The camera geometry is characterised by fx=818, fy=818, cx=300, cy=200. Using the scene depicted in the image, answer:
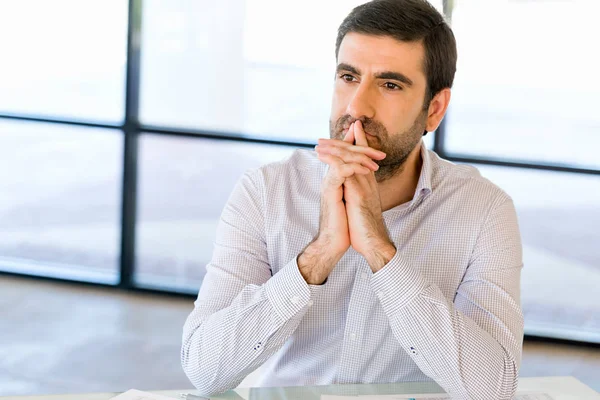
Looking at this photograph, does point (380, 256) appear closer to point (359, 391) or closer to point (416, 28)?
point (359, 391)

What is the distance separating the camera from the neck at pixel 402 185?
2.04 m

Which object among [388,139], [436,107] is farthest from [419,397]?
[436,107]

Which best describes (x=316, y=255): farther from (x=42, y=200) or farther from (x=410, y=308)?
(x=42, y=200)

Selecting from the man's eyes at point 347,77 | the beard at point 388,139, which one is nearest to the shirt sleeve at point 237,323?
the beard at point 388,139

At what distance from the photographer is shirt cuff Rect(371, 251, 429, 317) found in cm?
169

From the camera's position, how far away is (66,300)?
435cm

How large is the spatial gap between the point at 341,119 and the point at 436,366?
1.97ft

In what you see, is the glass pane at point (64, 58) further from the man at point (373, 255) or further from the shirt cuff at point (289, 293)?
the shirt cuff at point (289, 293)

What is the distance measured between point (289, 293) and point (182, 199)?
2.90 metres

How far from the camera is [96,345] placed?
12.3 ft

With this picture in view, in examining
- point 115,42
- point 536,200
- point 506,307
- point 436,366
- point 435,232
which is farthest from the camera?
point 115,42

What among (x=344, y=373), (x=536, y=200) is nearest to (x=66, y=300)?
(x=536, y=200)

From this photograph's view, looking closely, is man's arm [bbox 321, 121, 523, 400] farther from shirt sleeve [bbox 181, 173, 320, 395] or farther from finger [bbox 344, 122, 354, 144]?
shirt sleeve [bbox 181, 173, 320, 395]

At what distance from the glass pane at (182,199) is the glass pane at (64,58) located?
37 cm
